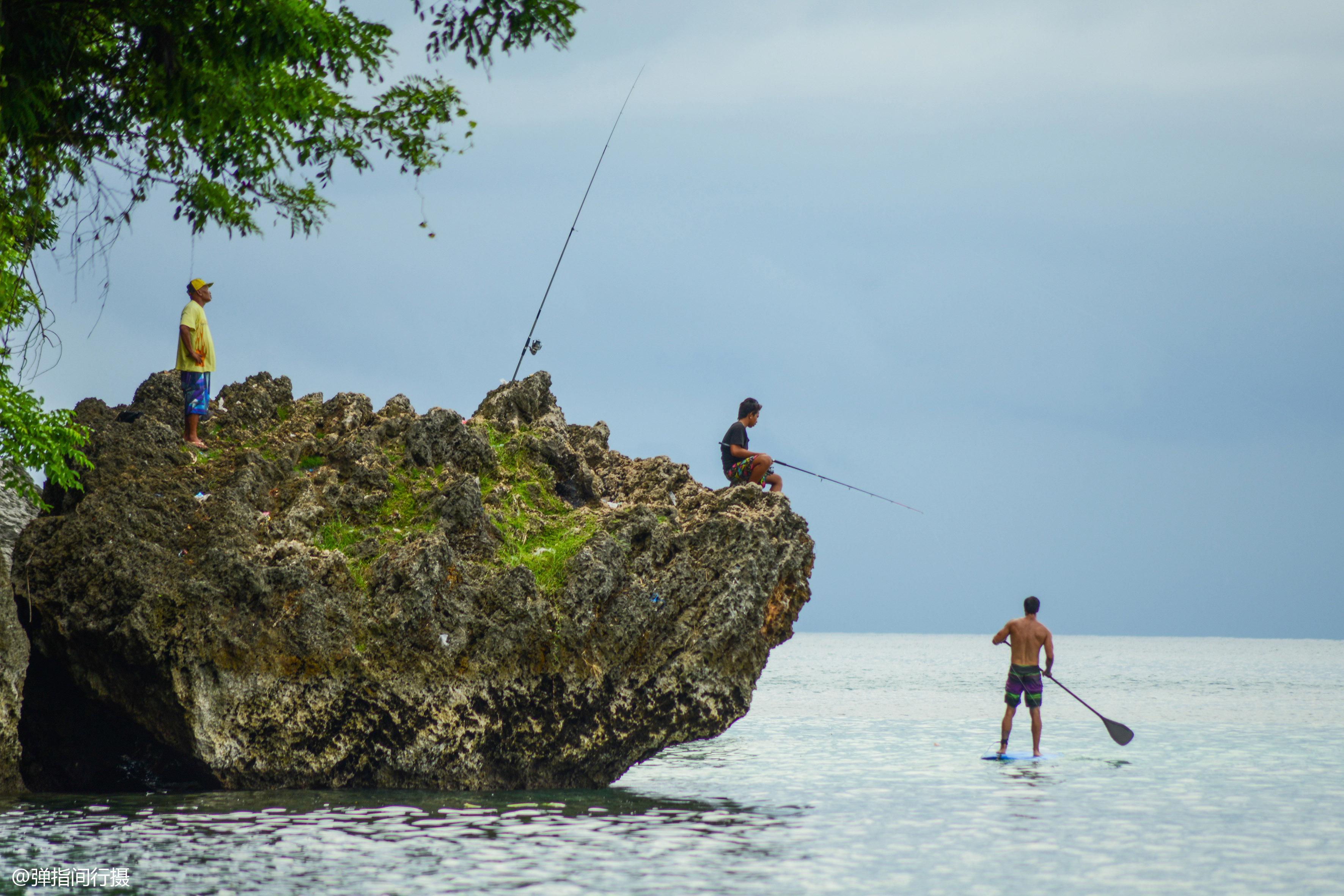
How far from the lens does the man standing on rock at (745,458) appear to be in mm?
13836

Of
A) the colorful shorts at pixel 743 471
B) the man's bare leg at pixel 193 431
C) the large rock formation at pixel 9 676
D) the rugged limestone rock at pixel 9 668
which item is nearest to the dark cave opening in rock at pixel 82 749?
the large rock formation at pixel 9 676

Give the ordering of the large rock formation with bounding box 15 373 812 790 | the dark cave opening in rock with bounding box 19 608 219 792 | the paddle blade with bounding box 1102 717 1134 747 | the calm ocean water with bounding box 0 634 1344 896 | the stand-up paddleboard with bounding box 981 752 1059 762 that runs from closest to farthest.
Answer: the calm ocean water with bounding box 0 634 1344 896
the large rock formation with bounding box 15 373 812 790
the dark cave opening in rock with bounding box 19 608 219 792
the stand-up paddleboard with bounding box 981 752 1059 762
the paddle blade with bounding box 1102 717 1134 747

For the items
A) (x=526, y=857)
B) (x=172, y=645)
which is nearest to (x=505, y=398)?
(x=172, y=645)

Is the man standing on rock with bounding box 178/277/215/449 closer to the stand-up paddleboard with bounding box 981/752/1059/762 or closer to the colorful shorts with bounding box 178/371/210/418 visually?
the colorful shorts with bounding box 178/371/210/418

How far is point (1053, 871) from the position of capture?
887cm

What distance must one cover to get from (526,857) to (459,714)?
8.63 feet

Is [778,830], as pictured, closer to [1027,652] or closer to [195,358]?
[1027,652]

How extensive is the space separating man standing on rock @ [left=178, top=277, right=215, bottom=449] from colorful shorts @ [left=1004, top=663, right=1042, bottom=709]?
11.0 metres

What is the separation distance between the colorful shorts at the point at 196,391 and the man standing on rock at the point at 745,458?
619 cm

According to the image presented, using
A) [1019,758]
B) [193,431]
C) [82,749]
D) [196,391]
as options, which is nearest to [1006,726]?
[1019,758]

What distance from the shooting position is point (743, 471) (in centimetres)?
1391

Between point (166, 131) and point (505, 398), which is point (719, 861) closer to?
point (505, 398)

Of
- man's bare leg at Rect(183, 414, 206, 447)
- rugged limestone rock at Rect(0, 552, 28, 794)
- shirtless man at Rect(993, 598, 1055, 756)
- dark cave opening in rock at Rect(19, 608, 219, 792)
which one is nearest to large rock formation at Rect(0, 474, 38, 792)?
rugged limestone rock at Rect(0, 552, 28, 794)

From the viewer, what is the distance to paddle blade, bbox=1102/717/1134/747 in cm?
1720
